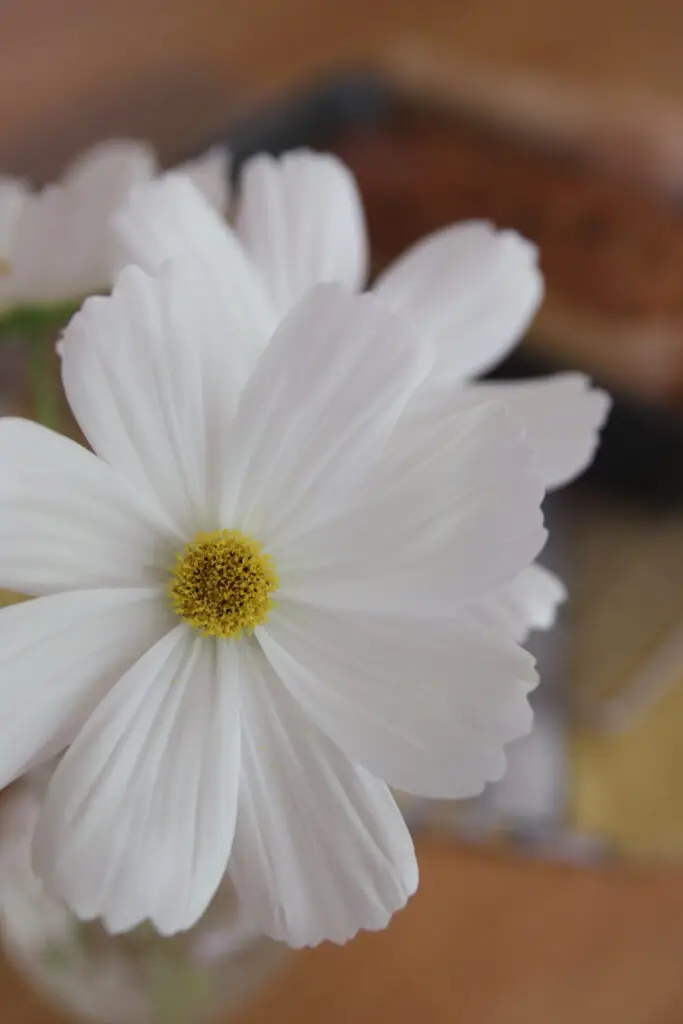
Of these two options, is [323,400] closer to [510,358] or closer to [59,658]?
[59,658]

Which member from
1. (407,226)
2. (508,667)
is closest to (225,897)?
(508,667)

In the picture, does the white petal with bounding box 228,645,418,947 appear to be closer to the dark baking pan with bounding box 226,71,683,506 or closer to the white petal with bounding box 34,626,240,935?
the white petal with bounding box 34,626,240,935

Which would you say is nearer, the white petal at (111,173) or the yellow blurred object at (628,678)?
the white petal at (111,173)

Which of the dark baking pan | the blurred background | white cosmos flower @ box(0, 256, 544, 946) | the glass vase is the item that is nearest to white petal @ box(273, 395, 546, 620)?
white cosmos flower @ box(0, 256, 544, 946)

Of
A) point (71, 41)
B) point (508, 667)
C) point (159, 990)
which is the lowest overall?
point (159, 990)

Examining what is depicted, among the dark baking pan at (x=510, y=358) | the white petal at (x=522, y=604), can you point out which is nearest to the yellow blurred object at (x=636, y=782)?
the dark baking pan at (x=510, y=358)

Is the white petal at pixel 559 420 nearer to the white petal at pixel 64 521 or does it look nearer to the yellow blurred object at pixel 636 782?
the white petal at pixel 64 521

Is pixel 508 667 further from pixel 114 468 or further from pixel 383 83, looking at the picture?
pixel 383 83
